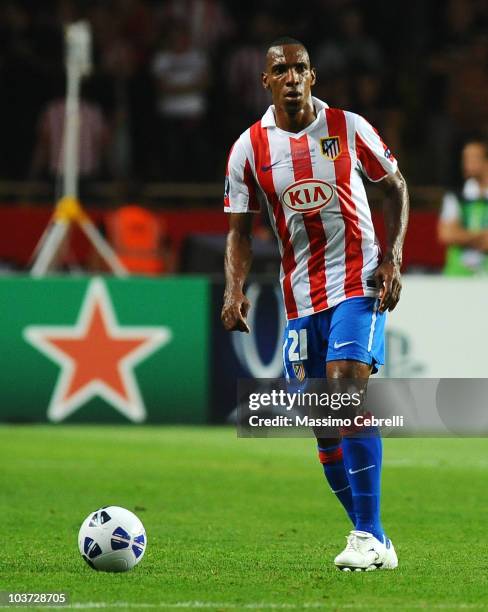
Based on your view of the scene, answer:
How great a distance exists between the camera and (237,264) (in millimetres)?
6656

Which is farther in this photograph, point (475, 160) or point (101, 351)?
point (475, 160)

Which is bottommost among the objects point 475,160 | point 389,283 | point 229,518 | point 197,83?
point 229,518

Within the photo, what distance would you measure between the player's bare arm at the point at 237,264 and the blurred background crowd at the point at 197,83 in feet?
32.5

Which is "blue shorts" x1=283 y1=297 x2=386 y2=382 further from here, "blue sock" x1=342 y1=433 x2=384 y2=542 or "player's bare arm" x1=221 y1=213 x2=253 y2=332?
"blue sock" x1=342 y1=433 x2=384 y2=542

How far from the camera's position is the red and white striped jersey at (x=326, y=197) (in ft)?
21.2

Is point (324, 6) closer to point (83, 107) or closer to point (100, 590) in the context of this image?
point (83, 107)

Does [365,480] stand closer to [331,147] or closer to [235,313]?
[235,313]

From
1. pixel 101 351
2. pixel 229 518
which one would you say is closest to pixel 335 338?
pixel 229 518

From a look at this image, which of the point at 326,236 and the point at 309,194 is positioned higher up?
the point at 309,194

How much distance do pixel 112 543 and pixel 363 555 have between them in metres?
1.04

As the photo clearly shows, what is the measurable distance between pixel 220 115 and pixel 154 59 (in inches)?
41.6

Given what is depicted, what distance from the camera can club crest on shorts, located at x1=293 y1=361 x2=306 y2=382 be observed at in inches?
Answer: 258

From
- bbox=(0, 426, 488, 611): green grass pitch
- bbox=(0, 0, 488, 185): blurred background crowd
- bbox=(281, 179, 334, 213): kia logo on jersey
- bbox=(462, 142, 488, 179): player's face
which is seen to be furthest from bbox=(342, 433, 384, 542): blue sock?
bbox=(0, 0, 488, 185): blurred background crowd

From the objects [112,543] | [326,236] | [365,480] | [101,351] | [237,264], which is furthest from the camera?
[101,351]
